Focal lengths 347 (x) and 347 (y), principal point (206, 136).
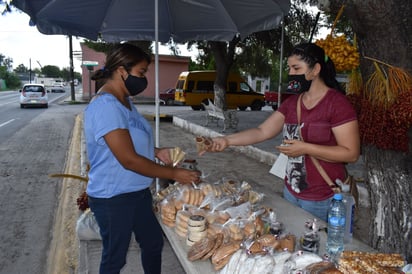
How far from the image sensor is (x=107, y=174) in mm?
2012

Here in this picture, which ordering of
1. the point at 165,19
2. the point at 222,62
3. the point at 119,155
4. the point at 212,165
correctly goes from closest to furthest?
the point at 119,155 → the point at 165,19 → the point at 212,165 → the point at 222,62

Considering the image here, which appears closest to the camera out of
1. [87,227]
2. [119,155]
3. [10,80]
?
[119,155]

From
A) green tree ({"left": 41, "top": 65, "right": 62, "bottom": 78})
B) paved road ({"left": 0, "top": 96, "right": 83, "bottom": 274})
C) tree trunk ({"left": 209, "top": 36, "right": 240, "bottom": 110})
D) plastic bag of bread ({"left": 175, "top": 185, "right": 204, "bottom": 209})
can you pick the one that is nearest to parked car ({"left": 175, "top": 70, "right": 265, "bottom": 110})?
tree trunk ({"left": 209, "top": 36, "right": 240, "bottom": 110})

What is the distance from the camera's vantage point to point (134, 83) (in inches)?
82.7

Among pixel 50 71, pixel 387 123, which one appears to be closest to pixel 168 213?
pixel 387 123

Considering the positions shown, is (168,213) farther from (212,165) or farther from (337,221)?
(212,165)

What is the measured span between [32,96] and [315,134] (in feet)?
73.6

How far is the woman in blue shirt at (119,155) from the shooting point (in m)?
1.88

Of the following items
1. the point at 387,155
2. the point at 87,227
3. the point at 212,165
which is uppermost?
the point at 387,155

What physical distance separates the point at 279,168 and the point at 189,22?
2751mm

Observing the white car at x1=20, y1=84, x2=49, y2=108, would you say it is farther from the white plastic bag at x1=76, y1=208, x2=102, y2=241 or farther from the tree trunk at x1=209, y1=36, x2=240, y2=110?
the white plastic bag at x1=76, y1=208, x2=102, y2=241

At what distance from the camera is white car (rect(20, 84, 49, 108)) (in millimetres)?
21078

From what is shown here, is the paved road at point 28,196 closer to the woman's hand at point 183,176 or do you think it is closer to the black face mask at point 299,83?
the woman's hand at point 183,176

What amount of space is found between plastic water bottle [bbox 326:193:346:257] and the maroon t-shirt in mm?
354
